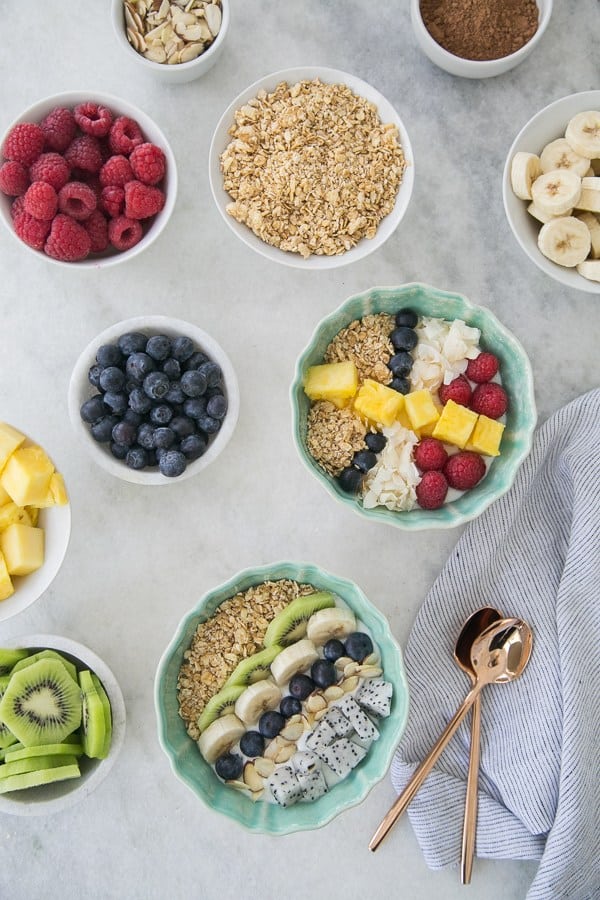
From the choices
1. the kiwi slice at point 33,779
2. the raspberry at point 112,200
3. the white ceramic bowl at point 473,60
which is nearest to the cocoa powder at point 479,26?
the white ceramic bowl at point 473,60

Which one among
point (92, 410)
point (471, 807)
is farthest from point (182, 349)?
point (471, 807)

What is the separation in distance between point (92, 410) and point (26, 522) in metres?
0.21

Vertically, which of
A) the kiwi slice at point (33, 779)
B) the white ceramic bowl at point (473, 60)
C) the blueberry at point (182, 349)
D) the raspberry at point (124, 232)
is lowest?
the kiwi slice at point (33, 779)

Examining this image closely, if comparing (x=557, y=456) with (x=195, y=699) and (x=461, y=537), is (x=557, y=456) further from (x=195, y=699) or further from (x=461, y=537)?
(x=195, y=699)

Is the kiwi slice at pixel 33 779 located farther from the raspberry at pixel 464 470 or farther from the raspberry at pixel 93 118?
the raspberry at pixel 93 118

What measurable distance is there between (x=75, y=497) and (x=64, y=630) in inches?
9.0

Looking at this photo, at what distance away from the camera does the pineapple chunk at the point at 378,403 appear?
4.32ft

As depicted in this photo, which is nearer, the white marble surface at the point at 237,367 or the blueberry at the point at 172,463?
the blueberry at the point at 172,463

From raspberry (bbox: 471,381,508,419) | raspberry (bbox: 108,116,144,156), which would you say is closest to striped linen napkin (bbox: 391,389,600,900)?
raspberry (bbox: 471,381,508,419)

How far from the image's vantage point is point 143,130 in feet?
4.58

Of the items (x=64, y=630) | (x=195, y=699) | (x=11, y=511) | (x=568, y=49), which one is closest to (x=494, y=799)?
(x=195, y=699)

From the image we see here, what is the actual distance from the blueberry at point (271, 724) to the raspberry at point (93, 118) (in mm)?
972

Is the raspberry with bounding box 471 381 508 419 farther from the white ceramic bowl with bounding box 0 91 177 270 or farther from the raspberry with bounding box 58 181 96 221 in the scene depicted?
the raspberry with bounding box 58 181 96 221

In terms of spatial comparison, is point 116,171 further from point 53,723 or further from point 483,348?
point 53,723
